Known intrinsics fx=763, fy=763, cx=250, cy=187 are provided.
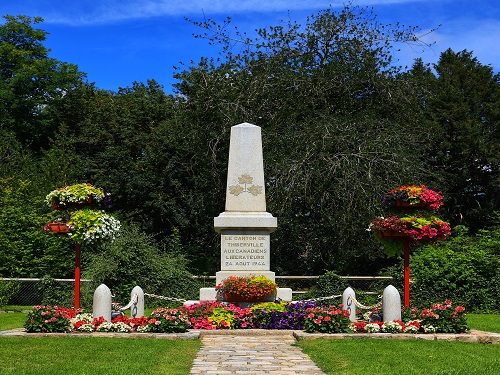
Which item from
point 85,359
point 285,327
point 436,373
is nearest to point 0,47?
point 285,327

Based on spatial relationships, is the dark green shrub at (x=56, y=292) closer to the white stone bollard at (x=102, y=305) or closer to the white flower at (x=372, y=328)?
the white stone bollard at (x=102, y=305)

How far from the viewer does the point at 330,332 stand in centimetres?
1419

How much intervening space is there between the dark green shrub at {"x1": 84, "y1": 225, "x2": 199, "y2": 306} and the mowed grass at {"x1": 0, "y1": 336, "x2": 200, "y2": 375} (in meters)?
10.1

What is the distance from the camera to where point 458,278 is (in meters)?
23.4

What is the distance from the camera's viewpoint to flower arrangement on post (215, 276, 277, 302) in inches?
670

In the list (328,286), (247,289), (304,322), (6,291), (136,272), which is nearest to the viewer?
(304,322)

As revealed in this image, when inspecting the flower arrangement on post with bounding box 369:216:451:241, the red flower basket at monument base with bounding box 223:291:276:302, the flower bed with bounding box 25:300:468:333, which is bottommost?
the flower bed with bounding box 25:300:468:333

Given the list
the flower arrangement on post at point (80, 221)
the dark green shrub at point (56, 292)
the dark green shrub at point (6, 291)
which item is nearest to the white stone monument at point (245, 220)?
the flower arrangement on post at point (80, 221)

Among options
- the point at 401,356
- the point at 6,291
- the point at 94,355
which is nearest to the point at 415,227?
the point at 401,356

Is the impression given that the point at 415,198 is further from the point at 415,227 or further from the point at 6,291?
the point at 6,291

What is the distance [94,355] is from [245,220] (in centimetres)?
780

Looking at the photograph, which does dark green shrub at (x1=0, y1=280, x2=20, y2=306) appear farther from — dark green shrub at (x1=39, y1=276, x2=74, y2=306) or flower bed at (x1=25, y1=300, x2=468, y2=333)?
flower bed at (x1=25, y1=300, x2=468, y2=333)

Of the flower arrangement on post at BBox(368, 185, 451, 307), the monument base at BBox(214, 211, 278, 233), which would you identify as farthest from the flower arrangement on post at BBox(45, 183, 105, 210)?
the flower arrangement on post at BBox(368, 185, 451, 307)

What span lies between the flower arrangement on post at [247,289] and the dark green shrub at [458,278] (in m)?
7.04
